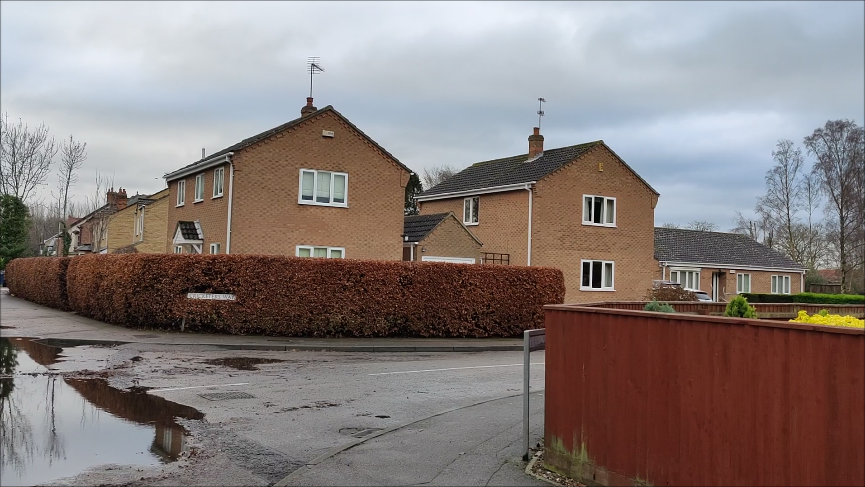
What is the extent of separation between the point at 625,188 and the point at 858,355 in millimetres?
32068

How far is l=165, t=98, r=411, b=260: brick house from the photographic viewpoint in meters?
26.1

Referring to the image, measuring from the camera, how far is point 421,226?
32.2 m

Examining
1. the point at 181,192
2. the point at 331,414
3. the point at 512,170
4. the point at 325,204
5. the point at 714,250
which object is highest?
the point at 512,170

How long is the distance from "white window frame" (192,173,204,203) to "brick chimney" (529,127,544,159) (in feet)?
54.8

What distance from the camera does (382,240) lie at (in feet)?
94.2

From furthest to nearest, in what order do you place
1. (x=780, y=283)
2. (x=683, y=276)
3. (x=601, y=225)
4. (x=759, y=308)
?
(x=780, y=283), (x=683, y=276), (x=601, y=225), (x=759, y=308)

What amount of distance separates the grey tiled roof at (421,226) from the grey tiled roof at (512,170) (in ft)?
14.2

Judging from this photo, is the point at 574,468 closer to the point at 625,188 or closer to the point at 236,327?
the point at 236,327

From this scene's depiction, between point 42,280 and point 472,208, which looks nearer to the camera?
point 42,280

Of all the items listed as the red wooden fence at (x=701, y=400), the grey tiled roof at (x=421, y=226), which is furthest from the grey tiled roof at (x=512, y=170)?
the red wooden fence at (x=701, y=400)

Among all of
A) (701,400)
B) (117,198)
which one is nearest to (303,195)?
(701,400)

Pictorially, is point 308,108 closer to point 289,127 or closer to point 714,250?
point 289,127

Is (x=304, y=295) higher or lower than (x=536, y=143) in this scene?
lower

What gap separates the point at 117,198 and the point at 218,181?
3318cm
